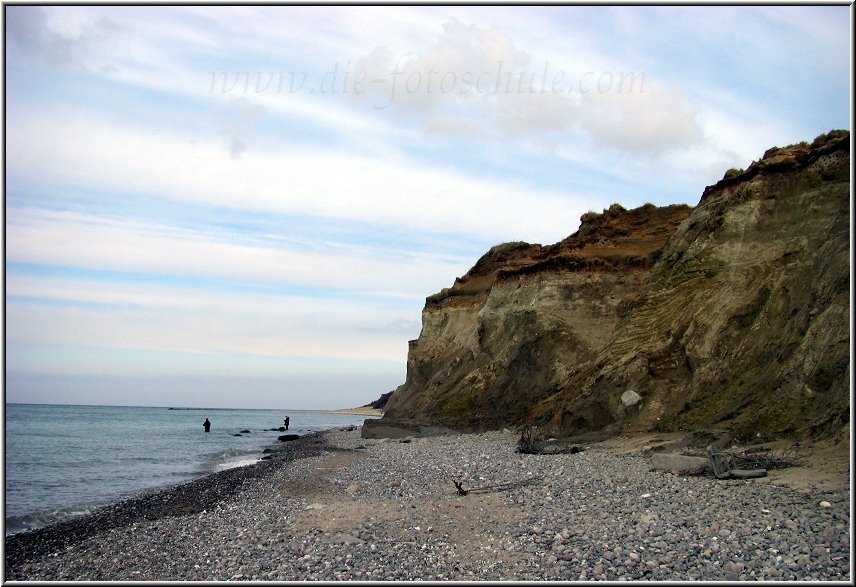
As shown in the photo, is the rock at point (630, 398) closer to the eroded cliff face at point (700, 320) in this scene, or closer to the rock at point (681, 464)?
the eroded cliff face at point (700, 320)

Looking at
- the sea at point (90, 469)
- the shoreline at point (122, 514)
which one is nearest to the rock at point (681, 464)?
the shoreline at point (122, 514)

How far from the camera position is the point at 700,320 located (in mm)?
22375

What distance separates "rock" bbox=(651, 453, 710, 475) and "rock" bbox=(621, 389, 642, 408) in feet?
22.8

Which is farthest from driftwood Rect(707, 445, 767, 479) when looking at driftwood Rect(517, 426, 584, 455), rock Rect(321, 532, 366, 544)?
rock Rect(321, 532, 366, 544)

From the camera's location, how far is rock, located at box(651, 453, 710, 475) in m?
14.7

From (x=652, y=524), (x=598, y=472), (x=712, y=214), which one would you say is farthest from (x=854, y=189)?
(x=712, y=214)

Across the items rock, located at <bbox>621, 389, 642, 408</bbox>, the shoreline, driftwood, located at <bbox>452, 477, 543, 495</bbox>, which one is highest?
rock, located at <bbox>621, 389, 642, 408</bbox>

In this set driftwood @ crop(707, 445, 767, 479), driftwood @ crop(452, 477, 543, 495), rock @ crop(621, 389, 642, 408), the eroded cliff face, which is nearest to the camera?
driftwood @ crop(707, 445, 767, 479)

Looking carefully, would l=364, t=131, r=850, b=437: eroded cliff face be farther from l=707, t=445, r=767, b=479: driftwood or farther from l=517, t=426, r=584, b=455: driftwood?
l=707, t=445, r=767, b=479: driftwood

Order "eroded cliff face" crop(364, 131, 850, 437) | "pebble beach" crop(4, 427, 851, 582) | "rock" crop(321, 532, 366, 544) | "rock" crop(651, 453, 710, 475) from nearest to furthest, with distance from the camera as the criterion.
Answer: "pebble beach" crop(4, 427, 851, 582) → "rock" crop(321, 532, 366, 544) → "rock" crop(651, 453, 710, 475) → "eroded cliff face" crop(364, 131, 850, 437)

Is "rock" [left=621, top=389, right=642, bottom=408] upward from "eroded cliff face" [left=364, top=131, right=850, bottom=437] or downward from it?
downward

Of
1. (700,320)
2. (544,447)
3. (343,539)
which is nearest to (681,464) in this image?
(544,447)

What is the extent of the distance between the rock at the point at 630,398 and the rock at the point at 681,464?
6941 millimetres

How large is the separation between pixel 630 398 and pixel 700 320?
11.3 ft
